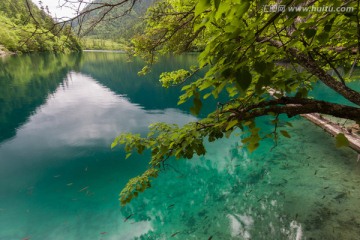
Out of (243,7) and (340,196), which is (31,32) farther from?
(340,196)

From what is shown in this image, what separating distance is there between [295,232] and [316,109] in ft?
25.6

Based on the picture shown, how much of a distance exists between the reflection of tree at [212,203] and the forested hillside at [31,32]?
8.01 m

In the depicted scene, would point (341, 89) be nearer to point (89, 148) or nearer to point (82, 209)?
point (82, 209)

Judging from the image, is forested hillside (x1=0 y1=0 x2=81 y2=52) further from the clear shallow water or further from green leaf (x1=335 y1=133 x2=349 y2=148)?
the clear shallow water

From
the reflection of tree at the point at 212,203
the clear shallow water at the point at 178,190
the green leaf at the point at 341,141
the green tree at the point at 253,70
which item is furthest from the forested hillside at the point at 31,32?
the reflection of tree at the point at 212,203

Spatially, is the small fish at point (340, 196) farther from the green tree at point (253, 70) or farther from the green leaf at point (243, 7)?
the green leaf at point (243, 7)

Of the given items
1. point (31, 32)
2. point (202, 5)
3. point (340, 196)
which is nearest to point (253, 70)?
point (202, 5)

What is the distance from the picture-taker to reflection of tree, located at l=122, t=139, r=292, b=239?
881 centimetres

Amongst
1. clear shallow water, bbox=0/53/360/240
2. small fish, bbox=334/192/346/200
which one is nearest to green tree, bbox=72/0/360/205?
clear shallow water, bbox=0/53/360/240

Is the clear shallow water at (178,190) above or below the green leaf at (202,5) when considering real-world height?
below

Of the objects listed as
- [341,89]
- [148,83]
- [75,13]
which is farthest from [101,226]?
[148,83]

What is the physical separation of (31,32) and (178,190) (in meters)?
10.3

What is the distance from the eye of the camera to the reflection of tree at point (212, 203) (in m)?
8.81

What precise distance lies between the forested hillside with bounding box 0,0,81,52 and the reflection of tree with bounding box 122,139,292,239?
8007 millimetres
